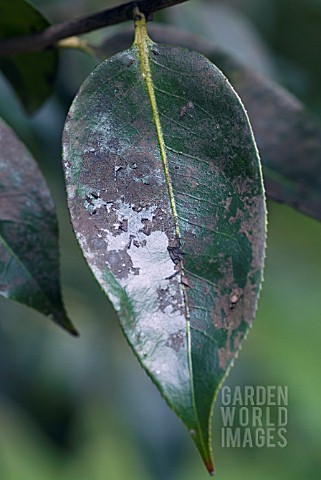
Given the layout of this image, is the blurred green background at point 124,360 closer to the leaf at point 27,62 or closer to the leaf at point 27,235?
the leaf at point 27,62

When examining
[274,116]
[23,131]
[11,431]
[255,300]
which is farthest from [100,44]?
[11,431]

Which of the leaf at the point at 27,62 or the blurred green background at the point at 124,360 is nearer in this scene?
the leaf at the point at 27,62

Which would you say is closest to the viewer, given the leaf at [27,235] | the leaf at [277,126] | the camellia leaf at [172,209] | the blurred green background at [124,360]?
the camellia leaf at [172,209]

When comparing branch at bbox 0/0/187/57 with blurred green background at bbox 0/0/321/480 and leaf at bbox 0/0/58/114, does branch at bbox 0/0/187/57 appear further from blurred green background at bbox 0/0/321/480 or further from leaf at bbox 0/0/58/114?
blurred green background at bbox 0/0/321/480

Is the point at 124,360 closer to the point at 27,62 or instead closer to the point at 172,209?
the point at 27,62

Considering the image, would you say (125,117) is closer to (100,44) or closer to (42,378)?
(100,44)

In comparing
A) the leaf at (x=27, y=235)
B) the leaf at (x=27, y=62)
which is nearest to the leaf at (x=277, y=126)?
the leaf at (x=27, y=62)
